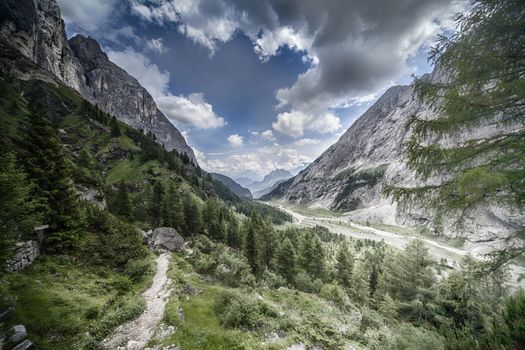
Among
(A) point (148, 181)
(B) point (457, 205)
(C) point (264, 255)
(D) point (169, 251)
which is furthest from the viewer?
(A) point (148, 181)

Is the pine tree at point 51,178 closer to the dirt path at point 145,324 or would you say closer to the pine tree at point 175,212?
the dirt path at point 145,324

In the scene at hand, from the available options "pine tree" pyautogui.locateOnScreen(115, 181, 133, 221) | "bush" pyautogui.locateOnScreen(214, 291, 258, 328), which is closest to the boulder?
"pine tree" pyautogui.locateOnScreen(115, 181, 133, 221)

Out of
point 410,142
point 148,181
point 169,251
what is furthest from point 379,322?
point 148,181

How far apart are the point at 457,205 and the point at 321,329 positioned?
13413mm

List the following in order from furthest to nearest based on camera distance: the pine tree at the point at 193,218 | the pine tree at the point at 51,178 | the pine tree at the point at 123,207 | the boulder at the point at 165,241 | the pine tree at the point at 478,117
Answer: the pine tree at the point at 193,218 < the pine tree at the point at 123,207 < the boulder at the point at 165,241 < the pine tree at the point at 51,178 < the pine tree at the point at 478,117

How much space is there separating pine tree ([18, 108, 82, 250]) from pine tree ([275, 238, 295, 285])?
96.3 feet

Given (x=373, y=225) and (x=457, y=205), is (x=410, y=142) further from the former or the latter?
(x=373, y=225)

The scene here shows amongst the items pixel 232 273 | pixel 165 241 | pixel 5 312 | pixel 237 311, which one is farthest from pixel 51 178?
pixel 232 273

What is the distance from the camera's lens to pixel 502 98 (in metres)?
7.00

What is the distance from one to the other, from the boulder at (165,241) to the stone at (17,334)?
22501 millimetres

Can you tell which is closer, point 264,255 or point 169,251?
point 169,251

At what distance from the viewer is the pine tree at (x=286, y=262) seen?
120 feet

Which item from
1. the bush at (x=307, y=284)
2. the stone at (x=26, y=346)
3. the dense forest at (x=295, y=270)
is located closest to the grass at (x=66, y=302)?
the dense forest at (x=295, y=270)

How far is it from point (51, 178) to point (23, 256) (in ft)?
22.8
